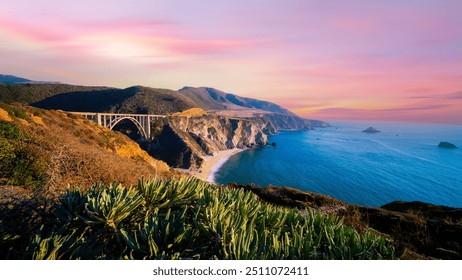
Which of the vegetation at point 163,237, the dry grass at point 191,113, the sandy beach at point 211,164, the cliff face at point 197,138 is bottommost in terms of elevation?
the sandy beach at point 211,164

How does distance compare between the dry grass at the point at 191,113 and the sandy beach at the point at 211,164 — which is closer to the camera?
the sandy beach at the point at 211,164

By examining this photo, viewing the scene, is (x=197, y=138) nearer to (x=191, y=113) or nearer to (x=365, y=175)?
(x=191, y=113)

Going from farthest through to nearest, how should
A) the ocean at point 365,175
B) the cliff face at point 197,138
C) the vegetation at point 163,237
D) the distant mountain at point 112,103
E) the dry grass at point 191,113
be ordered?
the dry grass at point 191,113, the distant mountain at point 112,103, the cliff face at point 197,138, the ocean at point 365,175, the vegetation at point 163,237

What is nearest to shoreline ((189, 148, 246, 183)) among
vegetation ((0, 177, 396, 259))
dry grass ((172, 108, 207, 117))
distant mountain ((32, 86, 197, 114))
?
dry grass ((172, 108, 207, 117))

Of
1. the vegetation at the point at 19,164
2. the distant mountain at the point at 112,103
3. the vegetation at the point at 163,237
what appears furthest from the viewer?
the distant mountain at the point at 112,103

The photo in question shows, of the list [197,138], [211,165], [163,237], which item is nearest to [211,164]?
[211,165]

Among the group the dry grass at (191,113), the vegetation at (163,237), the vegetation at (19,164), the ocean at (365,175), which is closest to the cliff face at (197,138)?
the dry grass at (191,113)

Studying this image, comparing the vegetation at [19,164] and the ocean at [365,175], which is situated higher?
the vegetation at [19,164]

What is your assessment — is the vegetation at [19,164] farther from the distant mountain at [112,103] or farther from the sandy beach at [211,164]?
the distant mountain at [112,103]
